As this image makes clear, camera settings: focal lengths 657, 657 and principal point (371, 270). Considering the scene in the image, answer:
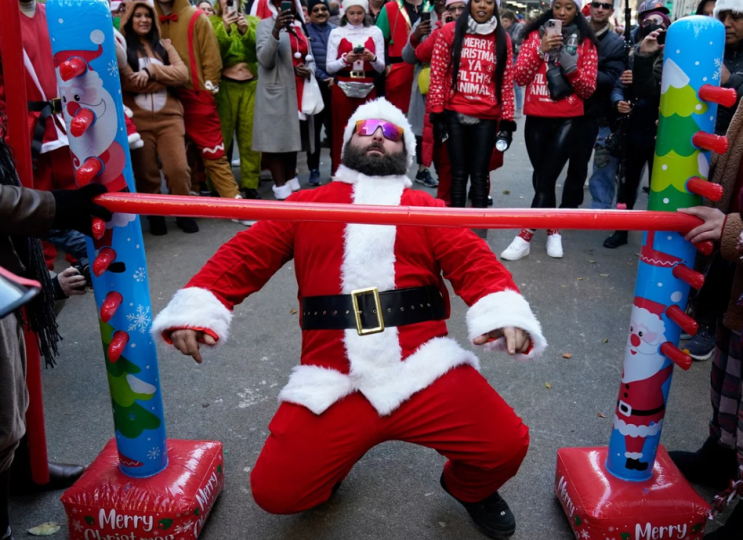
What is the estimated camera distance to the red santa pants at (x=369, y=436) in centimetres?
206

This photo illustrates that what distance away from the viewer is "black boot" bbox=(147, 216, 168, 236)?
5.38m

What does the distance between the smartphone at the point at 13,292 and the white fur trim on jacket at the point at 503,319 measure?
4.06ft

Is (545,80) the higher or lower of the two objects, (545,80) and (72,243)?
the higher

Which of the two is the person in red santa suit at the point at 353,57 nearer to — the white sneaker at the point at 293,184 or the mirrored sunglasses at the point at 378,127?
the white sneaker at the point at 293,184

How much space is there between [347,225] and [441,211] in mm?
464

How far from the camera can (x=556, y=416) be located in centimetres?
304

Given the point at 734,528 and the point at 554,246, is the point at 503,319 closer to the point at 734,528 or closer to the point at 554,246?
the point at 734,528

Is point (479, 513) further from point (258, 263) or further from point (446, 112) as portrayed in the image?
point (446, 112)

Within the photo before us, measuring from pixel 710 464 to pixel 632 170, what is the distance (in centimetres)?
295

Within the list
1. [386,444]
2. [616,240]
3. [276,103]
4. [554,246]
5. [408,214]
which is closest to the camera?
[408,214]

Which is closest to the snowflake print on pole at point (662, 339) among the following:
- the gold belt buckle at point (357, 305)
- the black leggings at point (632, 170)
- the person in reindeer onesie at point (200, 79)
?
the gold belt buckle at point (357, 305)

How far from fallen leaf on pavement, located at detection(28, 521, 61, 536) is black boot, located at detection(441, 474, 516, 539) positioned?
145 cm

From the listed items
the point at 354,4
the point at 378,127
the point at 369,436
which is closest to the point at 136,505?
the point at 369,436

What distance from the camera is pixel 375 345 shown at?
84.1 inches
